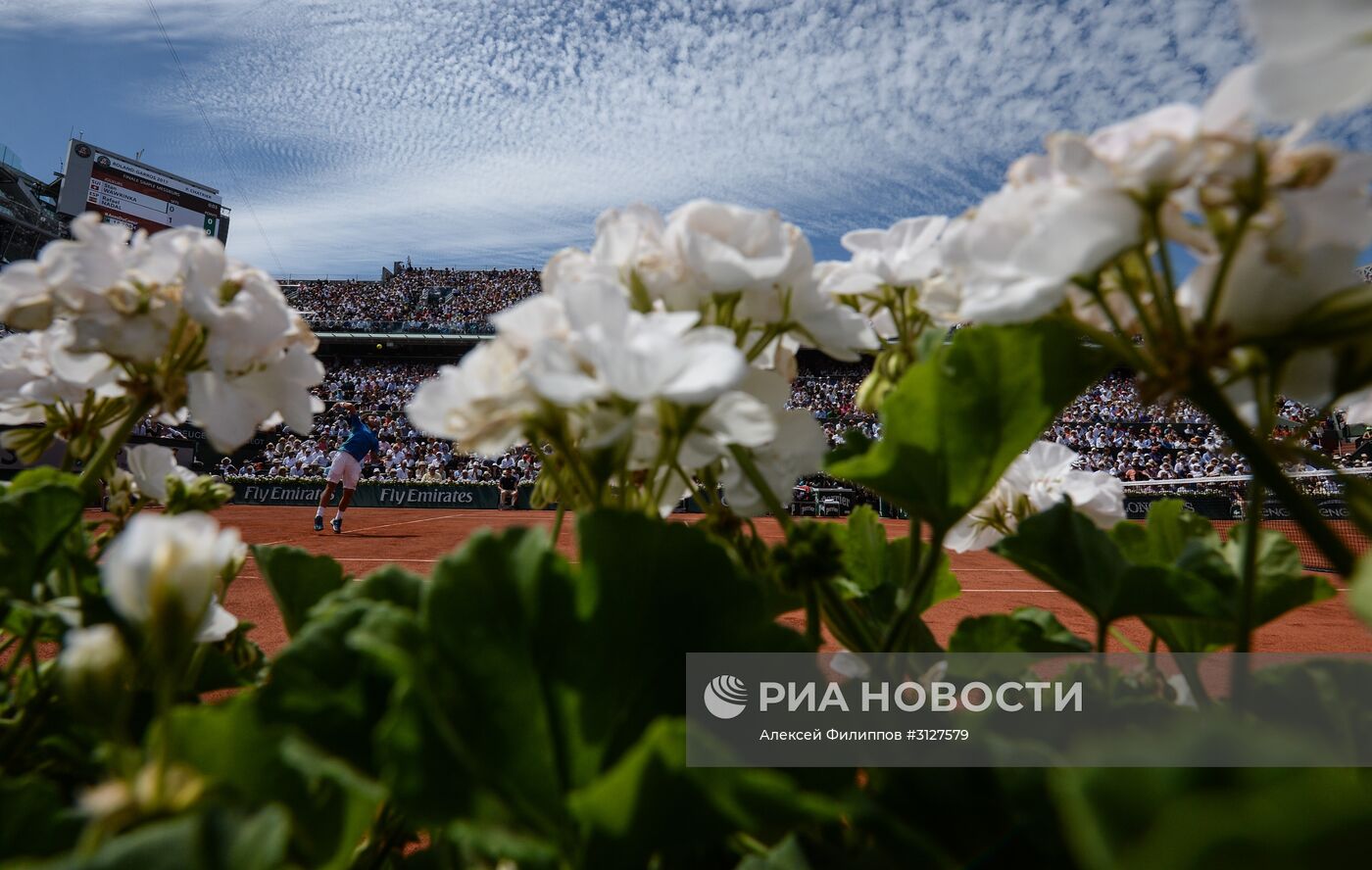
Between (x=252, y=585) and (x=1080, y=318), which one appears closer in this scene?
(x=1080, y=318)

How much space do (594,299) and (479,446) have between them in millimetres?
69

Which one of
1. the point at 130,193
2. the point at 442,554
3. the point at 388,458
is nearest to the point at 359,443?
the point at 442,554

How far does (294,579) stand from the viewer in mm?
381

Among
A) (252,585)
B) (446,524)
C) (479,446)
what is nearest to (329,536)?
(446,524)

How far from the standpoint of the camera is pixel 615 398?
235 mm

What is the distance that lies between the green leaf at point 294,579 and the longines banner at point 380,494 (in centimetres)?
922

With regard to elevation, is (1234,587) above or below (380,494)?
below

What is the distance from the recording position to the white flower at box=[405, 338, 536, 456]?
25cm

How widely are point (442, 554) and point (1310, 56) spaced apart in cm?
157

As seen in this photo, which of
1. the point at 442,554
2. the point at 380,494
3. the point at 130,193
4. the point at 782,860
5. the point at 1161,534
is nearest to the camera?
the point at 782,860

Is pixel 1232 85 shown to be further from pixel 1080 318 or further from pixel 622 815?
pixel 622 815

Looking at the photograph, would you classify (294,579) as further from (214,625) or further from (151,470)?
(151,470)

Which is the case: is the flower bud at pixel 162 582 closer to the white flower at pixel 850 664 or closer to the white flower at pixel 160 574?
the white flower at pixel 160 574

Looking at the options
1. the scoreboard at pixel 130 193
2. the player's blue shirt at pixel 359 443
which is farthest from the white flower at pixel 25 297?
the scoreboard at pixel 130 193
